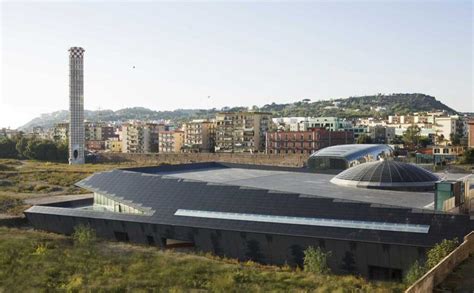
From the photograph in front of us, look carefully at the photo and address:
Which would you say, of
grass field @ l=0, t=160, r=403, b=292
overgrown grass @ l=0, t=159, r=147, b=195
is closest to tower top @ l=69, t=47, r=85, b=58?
overgrown grass @ l=0, t=159, r=147, b=195

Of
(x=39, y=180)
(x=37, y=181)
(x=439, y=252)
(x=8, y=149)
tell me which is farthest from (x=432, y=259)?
(x=8, y=149)

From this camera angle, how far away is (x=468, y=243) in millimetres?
27266

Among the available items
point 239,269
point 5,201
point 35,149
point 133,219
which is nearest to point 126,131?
point 35,149

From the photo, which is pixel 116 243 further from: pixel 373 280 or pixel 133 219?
pixel 373 280

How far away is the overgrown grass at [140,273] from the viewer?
3119 cm

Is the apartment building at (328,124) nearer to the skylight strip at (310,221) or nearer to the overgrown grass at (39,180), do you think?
the overgrown grass at (39,180)

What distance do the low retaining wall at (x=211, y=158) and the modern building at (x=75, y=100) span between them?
16.5 metres

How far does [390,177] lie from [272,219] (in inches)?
508

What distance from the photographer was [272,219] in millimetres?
40688

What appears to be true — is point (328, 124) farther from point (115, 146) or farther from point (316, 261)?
point (316, 261)

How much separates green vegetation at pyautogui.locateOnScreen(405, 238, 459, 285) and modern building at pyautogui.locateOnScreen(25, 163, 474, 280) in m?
1.79

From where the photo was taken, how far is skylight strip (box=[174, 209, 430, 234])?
35.4 meters

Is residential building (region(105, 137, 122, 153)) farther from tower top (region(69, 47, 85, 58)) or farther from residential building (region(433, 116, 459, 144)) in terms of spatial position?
residential building (region(433, 116, 459, 144))

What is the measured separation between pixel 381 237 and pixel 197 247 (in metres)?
16.3
